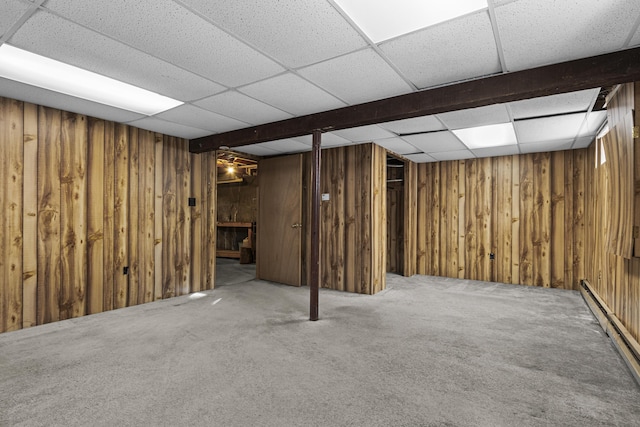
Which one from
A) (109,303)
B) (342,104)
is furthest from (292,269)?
(342,104)

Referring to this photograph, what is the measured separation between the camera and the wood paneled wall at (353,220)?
4.87 metres

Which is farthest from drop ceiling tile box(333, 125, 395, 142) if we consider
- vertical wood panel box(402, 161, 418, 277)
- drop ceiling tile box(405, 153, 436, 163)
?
vertical wood panel box(402, 161, 418, 277)

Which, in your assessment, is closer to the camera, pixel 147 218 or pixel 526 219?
pixel 147 218

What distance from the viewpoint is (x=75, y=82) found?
9.03ft

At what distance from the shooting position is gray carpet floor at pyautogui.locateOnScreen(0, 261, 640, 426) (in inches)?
72.0

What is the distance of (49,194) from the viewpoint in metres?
3.36

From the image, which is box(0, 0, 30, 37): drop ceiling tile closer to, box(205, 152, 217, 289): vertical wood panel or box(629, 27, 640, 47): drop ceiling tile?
box(205, 152, 217, 289): vertical wood panel

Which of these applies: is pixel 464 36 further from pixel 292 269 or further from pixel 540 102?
pixel 292 269

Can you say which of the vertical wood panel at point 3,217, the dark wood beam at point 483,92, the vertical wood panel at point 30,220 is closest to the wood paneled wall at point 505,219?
the dark wood beam at point 483,92

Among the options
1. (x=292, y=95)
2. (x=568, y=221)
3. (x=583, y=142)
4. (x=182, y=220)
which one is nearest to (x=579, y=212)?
(x=568, y=221)

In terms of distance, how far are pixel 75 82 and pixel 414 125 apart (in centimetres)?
357

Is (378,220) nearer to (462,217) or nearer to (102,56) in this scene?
(462,217)

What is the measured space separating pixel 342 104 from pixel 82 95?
2546mm

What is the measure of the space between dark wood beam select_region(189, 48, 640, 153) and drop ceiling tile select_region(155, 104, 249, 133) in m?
0.51
